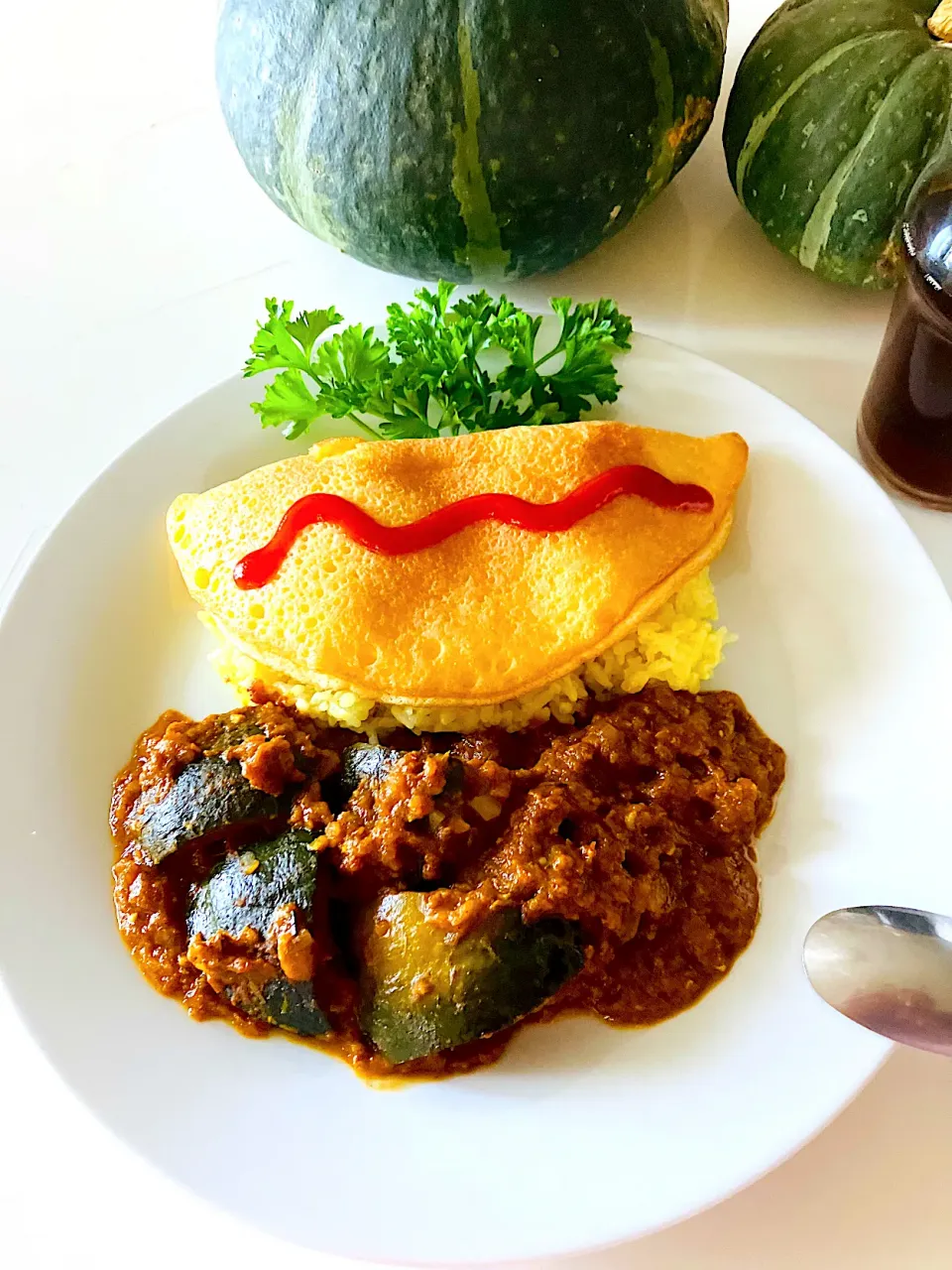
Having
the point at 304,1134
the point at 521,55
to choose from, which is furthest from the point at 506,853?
the point at 521,55

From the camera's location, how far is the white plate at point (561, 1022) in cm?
136

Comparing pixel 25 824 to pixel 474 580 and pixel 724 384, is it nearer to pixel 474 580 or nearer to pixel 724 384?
pixel 474 580

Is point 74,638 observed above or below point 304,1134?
above

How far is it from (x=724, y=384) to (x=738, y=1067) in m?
1.25

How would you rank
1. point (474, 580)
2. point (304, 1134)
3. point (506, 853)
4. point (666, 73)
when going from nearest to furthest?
1. point (304, 1134)
2. point (506, 853)
3. point (474, 580)
4. point (666, 73)

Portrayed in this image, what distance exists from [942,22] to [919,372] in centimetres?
67

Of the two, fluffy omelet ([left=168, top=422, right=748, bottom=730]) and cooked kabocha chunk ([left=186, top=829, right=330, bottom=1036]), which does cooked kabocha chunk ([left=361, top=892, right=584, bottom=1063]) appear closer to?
cooked kabocha chunk ([left=186, top=829, right=330, bottom=1036])

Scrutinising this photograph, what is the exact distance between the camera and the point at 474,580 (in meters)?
1.81

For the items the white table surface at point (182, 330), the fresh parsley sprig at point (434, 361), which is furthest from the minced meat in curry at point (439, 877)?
the fresh parsley sprig at point (434, 361)

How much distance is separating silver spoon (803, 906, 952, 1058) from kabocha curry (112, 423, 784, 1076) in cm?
14

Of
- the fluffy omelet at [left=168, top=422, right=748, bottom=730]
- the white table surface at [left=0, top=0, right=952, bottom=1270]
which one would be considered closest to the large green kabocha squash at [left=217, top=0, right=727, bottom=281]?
the white table surface at [left=0, top=0, right=952, bottom=1270]

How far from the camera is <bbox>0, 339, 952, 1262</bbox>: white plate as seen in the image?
136cm

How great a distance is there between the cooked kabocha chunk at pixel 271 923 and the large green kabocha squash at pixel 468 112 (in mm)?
1259

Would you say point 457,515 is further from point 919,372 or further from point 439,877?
point 919,372
